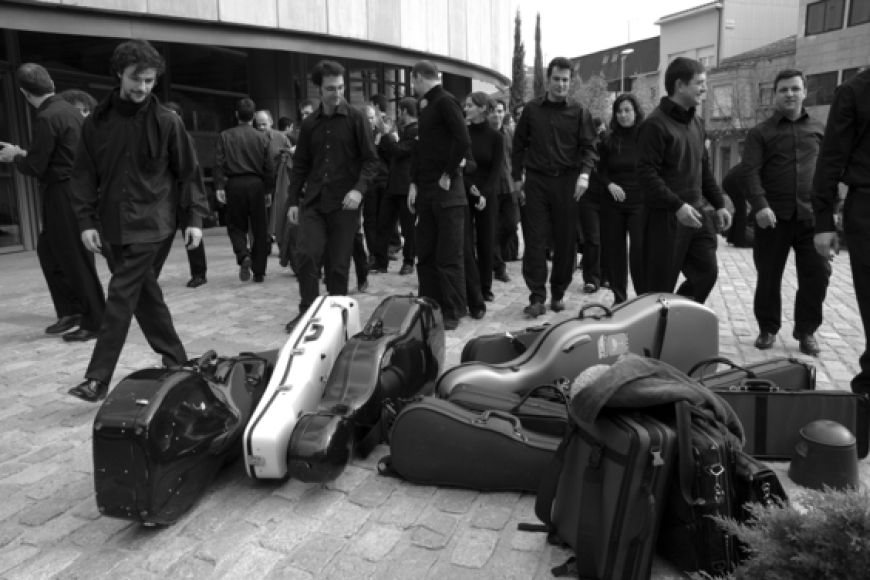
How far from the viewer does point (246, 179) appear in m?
8.84

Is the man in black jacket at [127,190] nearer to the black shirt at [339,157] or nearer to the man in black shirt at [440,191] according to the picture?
the black shirt at [339,157]

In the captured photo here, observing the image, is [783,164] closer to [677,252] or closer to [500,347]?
[677,252]

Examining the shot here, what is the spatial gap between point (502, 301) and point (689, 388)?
502cm

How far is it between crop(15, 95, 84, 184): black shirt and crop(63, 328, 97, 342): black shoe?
1277 mm

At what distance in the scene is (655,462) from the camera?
2430 millimetres

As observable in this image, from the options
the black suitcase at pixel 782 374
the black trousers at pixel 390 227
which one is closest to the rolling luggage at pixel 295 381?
the black suitcase at pixel 782 374

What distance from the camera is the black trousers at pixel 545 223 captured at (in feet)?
22.3

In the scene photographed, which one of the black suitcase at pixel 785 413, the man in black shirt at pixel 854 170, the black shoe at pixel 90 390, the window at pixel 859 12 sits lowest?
the black shoe at pixel 90 390

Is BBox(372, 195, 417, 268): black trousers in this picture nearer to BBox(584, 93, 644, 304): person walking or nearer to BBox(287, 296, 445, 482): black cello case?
BBox(584, 93, 644, 304): person walking

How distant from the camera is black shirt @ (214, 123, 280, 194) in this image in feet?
28.6

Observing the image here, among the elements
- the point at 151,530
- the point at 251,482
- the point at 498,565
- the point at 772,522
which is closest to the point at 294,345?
the point at 251,482

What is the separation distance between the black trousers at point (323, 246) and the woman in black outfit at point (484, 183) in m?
1.66

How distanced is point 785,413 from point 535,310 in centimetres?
340

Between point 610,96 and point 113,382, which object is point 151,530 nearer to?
point 113,382
